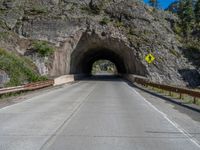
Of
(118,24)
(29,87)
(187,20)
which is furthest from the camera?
(187,20)

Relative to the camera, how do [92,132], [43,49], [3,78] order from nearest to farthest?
[92,132], [3,78], [43,49]

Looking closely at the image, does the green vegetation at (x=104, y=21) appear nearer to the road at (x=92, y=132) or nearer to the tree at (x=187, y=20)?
the tree at (x=187, y=20)

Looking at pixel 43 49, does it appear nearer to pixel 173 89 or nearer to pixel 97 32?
pixel 97 32

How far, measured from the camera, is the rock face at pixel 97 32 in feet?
161

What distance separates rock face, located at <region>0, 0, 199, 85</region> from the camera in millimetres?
49000

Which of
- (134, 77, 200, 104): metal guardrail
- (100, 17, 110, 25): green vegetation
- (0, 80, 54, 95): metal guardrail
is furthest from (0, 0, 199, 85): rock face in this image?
(0, 80, 54, 95): metal guardrail

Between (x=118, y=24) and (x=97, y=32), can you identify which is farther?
(x=118, y=24)

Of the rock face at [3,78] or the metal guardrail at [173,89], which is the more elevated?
the rock face at [3,78]

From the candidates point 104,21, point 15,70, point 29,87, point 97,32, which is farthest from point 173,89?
point 104,21

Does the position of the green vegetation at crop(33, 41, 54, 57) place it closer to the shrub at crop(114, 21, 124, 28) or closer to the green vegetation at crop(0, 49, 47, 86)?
the shrub at crop(114, 21, 124, 28)

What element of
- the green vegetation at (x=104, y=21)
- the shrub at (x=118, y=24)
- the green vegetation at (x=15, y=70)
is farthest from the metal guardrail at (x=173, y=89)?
the green vegetation at (x=104, y=21)

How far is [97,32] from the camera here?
168ft

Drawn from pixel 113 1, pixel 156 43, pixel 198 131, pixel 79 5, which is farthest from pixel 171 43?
pixel 198 131

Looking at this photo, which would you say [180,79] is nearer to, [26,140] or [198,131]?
[198,131]
